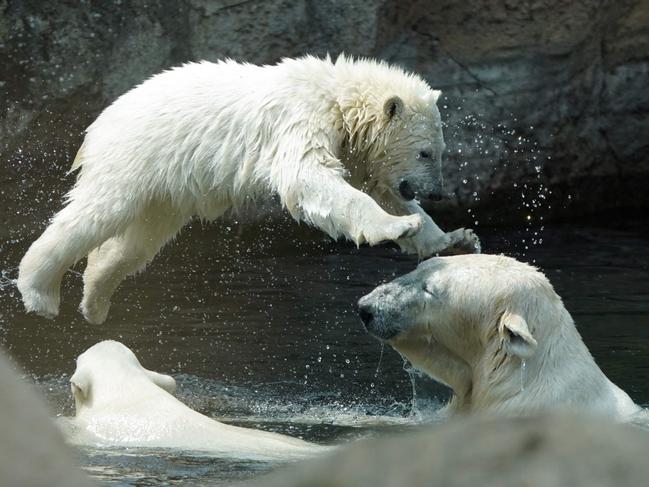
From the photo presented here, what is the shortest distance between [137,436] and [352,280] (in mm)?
3999

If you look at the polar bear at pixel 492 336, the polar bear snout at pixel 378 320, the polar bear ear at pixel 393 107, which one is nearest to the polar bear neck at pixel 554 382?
the polar bear at pixel 492 336

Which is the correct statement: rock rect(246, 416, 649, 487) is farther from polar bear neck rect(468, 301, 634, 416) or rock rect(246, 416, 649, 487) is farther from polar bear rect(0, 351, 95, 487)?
polar bear neck rect(468, 301, 634, 416)

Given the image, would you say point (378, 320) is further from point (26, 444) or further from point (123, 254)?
point (26, 444)

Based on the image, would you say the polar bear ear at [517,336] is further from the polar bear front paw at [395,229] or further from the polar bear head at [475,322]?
the polar bear front paw at [395,229]

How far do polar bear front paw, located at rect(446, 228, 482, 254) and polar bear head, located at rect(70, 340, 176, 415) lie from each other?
1378mm

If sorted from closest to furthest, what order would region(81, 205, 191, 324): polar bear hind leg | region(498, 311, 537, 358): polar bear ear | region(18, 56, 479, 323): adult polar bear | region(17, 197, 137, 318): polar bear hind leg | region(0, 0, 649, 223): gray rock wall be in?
region(498, 311, 537, 358): polar bear ear
region(18, 56, 479, 323): adult polar bear
region(17, 197, 137, 318): polar bear hind leg
region(81, 205, 191, 324): polar bear hind leg
region(0, 0, 649, 223): gray rock wall

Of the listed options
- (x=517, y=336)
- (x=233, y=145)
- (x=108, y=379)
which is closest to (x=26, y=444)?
(x=517, y=336)

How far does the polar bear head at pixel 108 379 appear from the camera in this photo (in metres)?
4.67

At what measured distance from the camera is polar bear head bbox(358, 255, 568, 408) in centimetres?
405

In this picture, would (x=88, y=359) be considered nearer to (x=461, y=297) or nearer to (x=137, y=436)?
(x=137, y=436)

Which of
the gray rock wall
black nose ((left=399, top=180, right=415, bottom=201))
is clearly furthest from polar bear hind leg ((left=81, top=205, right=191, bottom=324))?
the gray rock wall

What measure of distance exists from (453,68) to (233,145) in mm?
4719

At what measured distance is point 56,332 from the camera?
6820 millimetres

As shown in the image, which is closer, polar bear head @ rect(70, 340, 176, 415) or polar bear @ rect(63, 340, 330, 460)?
polar bear @ rect(63, 340, 330, 460)
